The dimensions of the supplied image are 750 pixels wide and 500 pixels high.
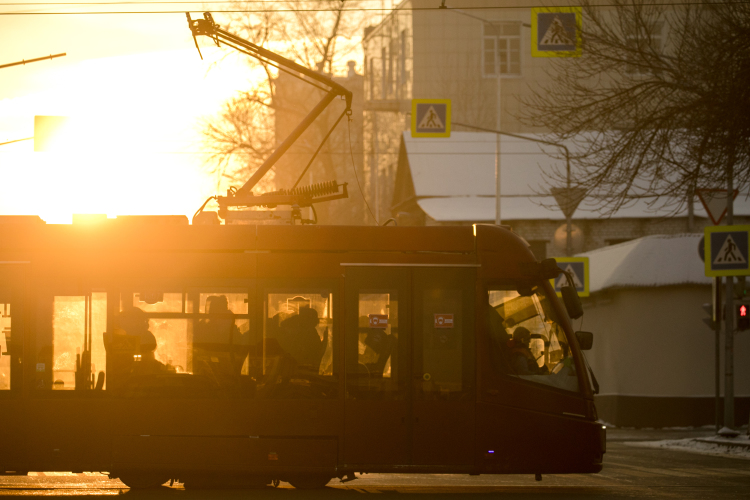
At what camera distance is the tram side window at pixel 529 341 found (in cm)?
1032

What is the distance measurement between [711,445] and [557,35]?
7.57 m

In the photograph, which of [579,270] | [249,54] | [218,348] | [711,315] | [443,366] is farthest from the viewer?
[579,270]

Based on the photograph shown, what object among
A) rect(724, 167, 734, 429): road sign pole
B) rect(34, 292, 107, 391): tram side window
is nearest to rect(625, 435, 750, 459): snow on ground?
rect(724, 167, 734, 429): road sign pole

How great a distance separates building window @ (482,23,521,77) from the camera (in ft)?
153

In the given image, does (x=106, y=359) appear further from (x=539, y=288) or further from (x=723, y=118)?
(x=723, y=118)

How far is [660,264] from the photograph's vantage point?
22.4 meters

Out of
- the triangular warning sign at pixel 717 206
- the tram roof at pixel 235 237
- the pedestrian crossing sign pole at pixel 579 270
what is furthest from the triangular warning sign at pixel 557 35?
the pedestrian crossing sign pole at pixel 579 270

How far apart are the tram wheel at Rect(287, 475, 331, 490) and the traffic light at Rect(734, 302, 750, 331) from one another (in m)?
10.9

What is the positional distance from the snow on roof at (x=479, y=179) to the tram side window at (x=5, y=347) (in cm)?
2689

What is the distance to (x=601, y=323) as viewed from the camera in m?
24.2

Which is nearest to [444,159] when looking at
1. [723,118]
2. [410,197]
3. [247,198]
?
[410,197]

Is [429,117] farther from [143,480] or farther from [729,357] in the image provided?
[143,480]

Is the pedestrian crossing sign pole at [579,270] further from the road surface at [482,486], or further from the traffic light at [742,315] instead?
the road surface at [482,486]

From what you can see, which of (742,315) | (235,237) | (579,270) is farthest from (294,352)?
(579,270)
